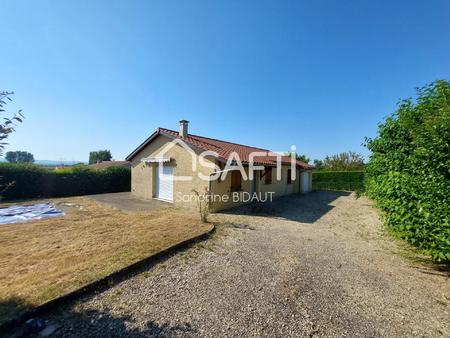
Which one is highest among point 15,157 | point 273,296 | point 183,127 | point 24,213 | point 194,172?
point 183,127

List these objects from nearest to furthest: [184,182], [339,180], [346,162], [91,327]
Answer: [91,327] < [184,182] < [339,180] < [346,162]

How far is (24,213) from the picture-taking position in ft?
35.2

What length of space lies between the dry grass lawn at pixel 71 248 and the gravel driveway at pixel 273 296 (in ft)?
2.28

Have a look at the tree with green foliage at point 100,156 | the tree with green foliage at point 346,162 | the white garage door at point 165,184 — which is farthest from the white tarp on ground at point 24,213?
the tree with green foliage at point 100,156

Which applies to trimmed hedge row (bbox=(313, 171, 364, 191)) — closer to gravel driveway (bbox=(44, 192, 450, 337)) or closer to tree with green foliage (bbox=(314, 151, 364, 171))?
tree with green foliage (bbox=(314, 151, 364, 171))

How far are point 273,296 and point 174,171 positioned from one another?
1095 cm

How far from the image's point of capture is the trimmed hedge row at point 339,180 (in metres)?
25.5

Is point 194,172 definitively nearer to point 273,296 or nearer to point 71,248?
point 71,248

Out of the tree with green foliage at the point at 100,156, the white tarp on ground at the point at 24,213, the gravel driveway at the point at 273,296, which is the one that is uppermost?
the tree with green foliage at the point at 100,156

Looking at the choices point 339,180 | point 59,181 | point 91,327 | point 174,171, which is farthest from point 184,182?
point 339,180

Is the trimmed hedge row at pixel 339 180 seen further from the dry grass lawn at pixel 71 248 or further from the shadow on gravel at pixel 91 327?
the shadow on gravel at pixel 91 327

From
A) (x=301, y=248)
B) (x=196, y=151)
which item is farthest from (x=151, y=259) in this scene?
(x=196, y=151)

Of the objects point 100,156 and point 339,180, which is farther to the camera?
point 100,156

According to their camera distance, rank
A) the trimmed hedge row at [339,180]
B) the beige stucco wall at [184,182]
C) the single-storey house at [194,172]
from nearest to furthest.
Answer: the single-storey house at [194,172] → the beige stucco wall at [184,182] → the trimmed hedge row at [339,180]
